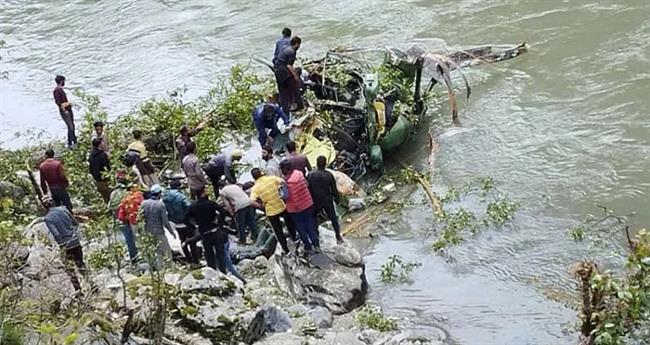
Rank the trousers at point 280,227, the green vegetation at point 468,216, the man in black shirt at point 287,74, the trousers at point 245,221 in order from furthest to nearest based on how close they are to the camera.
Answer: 1. the man in black shirt at point 287,74
2. the green vegetation at point 468,216
3. the trousers at point 245,221
4. the trousers at point 280,227

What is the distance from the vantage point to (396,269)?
13.1m

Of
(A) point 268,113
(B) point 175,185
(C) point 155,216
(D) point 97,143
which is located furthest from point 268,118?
(C) point 155,216

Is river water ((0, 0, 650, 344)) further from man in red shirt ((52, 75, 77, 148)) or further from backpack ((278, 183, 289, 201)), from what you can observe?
man in red shirt ((52, 75, 77, 148))

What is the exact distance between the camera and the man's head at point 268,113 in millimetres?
15531

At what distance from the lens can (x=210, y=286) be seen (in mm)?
10312

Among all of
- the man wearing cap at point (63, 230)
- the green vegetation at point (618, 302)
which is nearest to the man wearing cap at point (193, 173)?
the man wearing cap at point (63, 230)

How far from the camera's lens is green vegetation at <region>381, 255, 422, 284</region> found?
1279cm

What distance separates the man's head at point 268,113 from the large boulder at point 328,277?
353 centimetres

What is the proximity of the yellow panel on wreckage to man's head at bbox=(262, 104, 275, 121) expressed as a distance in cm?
48

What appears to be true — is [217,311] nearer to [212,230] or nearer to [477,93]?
[212,230]

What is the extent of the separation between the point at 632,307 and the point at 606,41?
43.6ft

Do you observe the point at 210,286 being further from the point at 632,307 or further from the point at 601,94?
the point at 601,94

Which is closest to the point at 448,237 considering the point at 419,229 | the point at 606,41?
the point at 419,229

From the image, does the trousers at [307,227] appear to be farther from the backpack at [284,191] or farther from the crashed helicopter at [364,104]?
the crashed helicopter at [364,104]
